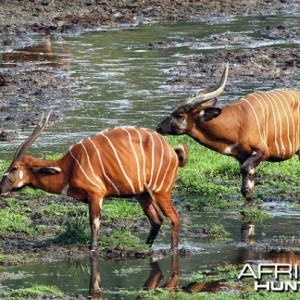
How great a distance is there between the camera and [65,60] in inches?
957

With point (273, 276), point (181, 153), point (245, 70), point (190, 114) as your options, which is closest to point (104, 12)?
point (245, 70)

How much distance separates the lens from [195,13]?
31.1 m

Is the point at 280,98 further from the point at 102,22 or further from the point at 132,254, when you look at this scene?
the point at 102,22

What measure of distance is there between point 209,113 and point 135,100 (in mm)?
7335

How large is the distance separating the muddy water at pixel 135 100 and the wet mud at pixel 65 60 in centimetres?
24

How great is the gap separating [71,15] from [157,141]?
62.0ft

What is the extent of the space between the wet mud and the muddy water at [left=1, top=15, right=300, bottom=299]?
9.6 inches

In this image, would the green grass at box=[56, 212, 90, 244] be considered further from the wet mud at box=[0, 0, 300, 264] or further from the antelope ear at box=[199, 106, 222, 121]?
the antelope ear at box=[199, 106, 222, 121]

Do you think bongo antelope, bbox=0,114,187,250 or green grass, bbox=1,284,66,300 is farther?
bongo antelope, bbox=0,114,187,250

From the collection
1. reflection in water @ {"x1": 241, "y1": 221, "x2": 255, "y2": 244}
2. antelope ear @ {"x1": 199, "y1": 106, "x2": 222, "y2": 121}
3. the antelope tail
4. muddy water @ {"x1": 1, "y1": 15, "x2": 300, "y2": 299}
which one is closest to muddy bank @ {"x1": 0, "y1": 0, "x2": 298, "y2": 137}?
muddy water @ {"x1": 1, "y1": 15, "x2": 300, "y2": 299}

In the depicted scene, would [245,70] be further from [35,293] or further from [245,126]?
[35,293]

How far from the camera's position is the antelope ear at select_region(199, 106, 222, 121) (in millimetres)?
13047

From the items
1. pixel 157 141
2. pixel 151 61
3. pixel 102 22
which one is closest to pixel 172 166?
pixel 157 141

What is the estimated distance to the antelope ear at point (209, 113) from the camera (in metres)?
13.0
